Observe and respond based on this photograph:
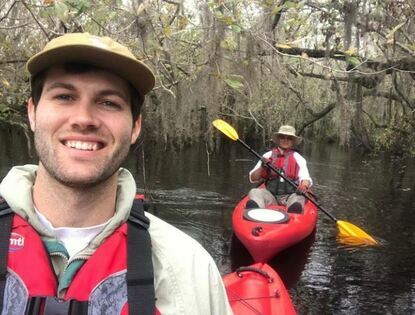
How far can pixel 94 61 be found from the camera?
1.10 m

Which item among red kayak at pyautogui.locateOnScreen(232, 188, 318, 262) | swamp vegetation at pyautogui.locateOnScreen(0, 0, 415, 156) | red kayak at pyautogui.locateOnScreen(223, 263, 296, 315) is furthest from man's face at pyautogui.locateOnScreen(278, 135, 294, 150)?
red kayak at pyautogui.locateOnScreen(223, 263, 296, 315)

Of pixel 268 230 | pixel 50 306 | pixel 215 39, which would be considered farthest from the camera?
pixel 268 230

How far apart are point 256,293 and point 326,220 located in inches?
176

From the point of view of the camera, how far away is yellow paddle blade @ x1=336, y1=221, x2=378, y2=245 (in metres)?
6.29

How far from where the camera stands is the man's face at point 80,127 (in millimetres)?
1119

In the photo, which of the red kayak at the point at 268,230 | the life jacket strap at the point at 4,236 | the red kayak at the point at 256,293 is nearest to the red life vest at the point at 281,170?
the red kayak at the point at 268,230

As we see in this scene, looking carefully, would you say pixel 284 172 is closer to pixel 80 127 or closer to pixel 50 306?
pixel 80 127

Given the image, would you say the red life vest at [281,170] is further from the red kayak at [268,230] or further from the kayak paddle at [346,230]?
the red kayak at [268,230]

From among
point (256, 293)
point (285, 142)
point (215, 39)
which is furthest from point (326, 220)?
point (256, 293)

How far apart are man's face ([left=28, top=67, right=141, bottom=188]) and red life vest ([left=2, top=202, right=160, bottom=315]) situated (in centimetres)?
15

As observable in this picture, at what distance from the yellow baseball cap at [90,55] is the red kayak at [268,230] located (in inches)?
170

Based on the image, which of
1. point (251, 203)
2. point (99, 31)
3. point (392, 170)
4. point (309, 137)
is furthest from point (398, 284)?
point (309, 137)

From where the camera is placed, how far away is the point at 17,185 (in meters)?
1.15

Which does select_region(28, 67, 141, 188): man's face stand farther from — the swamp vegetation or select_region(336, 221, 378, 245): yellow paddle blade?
select_region(336, 221, 378, 245): yellow paddle blade
